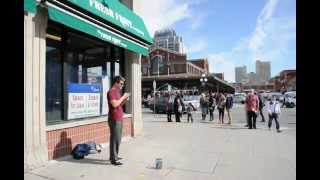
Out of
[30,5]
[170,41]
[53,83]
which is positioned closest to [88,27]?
[53,83]

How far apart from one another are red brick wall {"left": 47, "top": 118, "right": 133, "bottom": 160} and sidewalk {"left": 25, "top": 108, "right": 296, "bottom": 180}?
11.8 inches

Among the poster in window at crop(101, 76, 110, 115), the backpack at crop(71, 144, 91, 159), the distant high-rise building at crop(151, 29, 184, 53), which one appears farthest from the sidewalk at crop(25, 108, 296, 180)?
the distant high-rise building at crop(151, 29, 184, 53)

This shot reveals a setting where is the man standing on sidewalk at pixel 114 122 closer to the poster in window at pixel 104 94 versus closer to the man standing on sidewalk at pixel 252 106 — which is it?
the poster in window at pixel 104 94

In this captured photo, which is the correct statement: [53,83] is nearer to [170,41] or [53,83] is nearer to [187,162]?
[187,162]

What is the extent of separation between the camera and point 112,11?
33.5ft

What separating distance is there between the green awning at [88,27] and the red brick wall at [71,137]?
2253 mm

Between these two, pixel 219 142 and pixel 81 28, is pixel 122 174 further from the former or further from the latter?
pixel 219 142

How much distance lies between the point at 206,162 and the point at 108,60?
184 inches

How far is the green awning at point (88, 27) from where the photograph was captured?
735 centimetres

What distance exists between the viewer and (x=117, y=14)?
10.5 metres

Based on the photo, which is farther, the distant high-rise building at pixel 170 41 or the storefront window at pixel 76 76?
the distant high-rise building at pixel 170 41

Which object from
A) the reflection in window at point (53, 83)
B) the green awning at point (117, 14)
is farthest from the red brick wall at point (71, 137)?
the green awning at point (117, 14)

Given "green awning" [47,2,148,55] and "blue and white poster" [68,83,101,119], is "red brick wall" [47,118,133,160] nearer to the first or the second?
"blue and white poster" [68,83,101,119]
